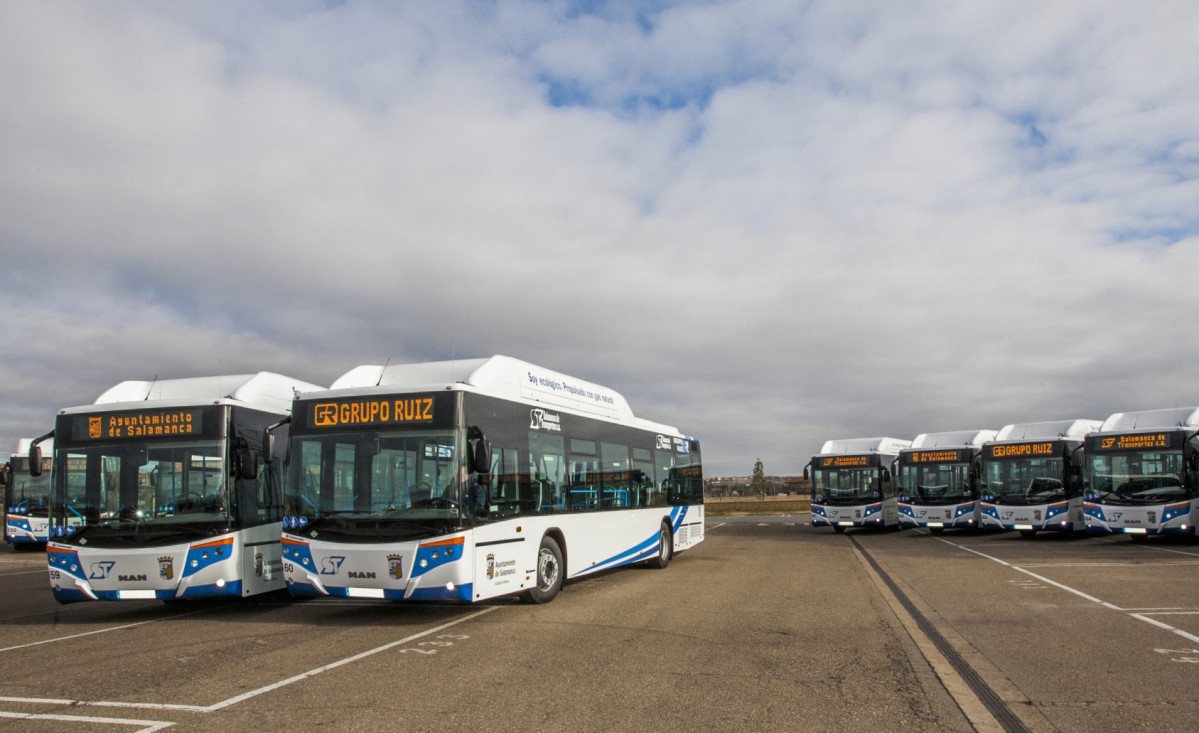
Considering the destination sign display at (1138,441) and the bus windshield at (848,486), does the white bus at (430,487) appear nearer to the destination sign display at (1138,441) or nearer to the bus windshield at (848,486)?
the destination sign display at (1138,441)

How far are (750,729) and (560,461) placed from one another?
765cm

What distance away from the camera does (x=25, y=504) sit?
26.6 meters

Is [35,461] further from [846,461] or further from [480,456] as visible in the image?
[846,461]

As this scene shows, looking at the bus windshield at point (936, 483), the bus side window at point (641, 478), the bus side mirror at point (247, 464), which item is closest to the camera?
the bus side mirror at point (247, 464)

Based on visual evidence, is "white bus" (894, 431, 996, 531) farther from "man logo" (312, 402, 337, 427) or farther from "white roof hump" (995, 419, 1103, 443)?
"man logo" (312, 402, 337, 427)

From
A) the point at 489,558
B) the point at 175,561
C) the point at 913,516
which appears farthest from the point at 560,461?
the point at 913,516

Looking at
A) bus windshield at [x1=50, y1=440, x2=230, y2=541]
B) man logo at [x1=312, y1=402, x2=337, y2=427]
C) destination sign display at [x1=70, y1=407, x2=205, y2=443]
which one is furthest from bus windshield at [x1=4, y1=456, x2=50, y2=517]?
man logo at [x1=312, y1=402, x2=337, y2=427]

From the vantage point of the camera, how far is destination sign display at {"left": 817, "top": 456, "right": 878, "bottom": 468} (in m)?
31.1

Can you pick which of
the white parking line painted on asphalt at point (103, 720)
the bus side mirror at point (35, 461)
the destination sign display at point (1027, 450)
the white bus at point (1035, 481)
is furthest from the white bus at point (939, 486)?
the white parking line painted on asphalt at point (103, 720)

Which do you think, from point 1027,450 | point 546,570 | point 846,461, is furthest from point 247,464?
point 846,461

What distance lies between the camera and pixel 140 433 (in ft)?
38.4

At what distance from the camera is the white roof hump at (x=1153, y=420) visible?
80.1 ft

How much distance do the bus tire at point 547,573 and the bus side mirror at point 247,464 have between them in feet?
12.6

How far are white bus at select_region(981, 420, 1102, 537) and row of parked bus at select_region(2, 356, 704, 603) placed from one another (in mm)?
18331
